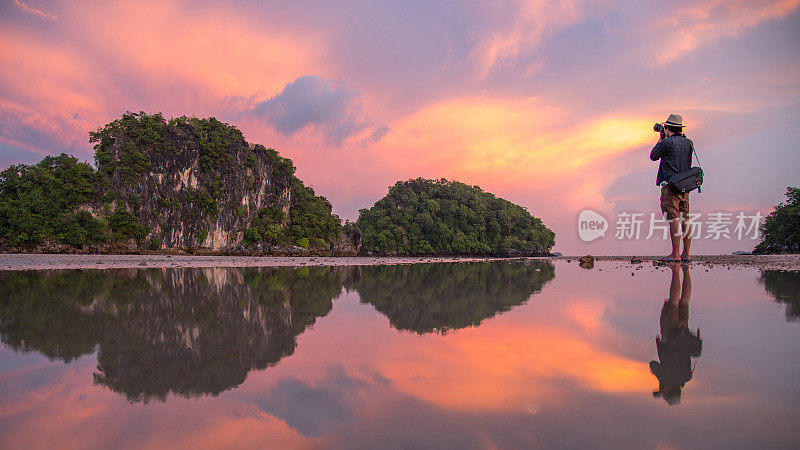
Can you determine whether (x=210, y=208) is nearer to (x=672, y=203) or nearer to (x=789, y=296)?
(x=672, y=203)

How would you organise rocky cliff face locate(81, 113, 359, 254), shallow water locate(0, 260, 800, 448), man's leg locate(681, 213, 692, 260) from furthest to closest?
rocky cliff face locate(81, 113, 359, 254), man's leg locate(681, 213, 692, 260), shallow water locate(0, 260, 800, 448)

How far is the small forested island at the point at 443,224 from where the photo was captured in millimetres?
59062

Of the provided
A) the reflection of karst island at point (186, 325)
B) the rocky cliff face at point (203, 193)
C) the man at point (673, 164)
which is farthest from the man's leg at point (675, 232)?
the rocky cliff face at point (203, 193)

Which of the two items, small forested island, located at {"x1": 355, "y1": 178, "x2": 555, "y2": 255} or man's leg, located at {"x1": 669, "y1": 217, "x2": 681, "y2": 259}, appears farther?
small forested island, located at {"x1": 355, "y1": 178, "x2": 555, "y2": 255}

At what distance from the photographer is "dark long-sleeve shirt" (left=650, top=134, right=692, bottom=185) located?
8.04 m

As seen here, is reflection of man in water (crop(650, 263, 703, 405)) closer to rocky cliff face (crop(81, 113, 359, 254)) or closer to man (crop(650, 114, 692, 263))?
man (crop(650, 114, 692, 263))

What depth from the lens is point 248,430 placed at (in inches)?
77.5

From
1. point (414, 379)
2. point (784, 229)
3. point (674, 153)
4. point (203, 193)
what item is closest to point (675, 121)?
point (674, 153)

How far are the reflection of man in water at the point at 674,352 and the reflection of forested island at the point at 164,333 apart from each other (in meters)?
2.75

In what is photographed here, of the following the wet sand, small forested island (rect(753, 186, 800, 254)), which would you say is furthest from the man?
small forested island (rect(753, 186, 800, 254))

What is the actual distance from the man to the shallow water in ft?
11.6

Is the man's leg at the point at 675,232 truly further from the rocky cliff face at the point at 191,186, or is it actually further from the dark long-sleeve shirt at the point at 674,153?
the rocky cliff face at the point at 191,186

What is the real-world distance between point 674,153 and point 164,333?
31.5 ft

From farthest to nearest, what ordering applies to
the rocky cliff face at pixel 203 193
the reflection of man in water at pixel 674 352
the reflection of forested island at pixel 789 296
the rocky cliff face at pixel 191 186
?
the rocky cliff face at pixel 191 186 → the rocky cliff face at pixel 203 193 → the reflection of forested island at pixel 789 296 → the reflection of man in water at pixel 674 352
